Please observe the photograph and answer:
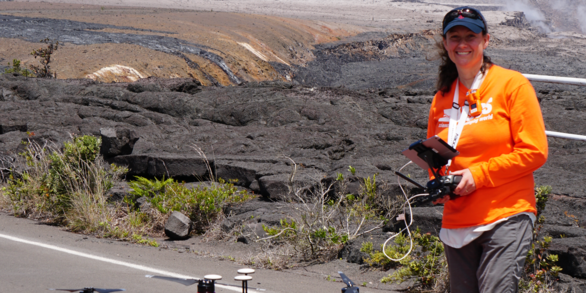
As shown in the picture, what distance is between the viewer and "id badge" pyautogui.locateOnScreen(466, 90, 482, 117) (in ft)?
9.37

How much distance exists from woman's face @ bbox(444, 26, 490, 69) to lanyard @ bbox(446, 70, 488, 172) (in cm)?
8

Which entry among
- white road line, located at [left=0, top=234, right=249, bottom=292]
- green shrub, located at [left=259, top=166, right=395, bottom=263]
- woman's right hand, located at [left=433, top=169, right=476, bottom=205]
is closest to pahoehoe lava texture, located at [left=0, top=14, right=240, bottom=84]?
green shrub, located at [left=259, top=166, right=395, bottom=263]

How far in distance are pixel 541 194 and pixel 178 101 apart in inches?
402

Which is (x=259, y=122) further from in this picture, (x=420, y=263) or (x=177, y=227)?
(x=420, y=263)

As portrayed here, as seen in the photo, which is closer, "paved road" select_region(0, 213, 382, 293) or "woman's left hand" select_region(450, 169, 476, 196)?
"woman's left hand" select_region(450, 169, 476, 196)

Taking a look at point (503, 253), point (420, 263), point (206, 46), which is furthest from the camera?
point (206, 46)

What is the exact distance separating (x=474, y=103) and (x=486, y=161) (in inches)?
11.7

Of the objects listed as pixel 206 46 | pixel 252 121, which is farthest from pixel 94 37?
pixel 252 121

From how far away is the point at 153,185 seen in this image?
8.24m

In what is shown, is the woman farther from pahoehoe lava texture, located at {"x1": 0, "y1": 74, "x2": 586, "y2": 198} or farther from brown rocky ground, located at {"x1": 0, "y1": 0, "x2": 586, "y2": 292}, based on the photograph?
pahoehoe lava texture, located at {"x1": 0, "y1": 74, "x2": 586, "y2": 198}

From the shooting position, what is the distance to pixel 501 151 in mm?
2832

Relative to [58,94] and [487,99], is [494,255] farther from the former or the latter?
[58,94]

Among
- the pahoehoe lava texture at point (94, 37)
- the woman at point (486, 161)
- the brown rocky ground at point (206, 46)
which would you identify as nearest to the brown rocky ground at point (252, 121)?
the brown rocky ground at point (206, 46)

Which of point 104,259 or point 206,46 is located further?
point 206,46
